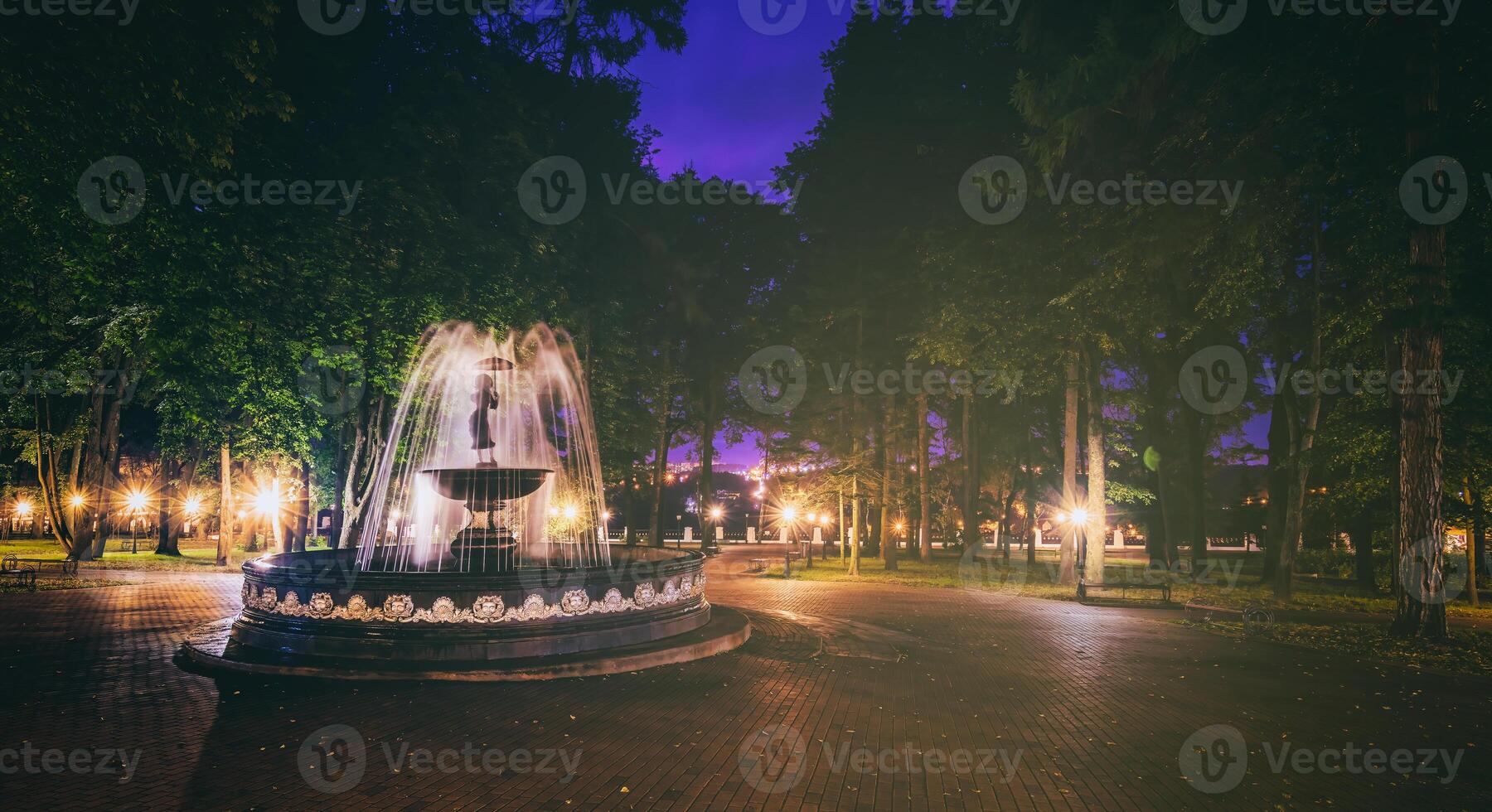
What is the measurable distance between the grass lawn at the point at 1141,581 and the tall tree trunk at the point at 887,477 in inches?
40.3

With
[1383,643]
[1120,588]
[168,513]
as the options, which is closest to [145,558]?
[168,513]

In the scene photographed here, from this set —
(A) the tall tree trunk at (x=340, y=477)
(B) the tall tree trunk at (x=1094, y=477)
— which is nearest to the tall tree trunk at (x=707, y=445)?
(A) the tall tree trunk at (x=340, y=477)

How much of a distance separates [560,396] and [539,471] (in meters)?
22.6

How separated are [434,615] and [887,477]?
79.0 ft

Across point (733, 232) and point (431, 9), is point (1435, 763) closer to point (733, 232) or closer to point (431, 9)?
point (431, 9)

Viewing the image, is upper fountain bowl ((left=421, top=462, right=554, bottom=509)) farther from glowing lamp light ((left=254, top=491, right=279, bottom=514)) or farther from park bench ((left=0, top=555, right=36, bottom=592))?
glowing lamp light ((left=254, top=491, right=279, bottom=514))

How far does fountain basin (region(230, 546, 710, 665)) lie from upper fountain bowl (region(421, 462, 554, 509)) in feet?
7.33

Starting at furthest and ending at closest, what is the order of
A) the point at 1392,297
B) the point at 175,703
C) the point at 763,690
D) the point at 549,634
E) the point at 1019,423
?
1. the point at 1019,423
2. the point at 1392,297
3. the point at 549,634
4. the point at 763,690
5. the point at 175,703

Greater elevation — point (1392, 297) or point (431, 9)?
point (431, 9)

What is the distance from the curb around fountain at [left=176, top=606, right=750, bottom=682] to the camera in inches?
366

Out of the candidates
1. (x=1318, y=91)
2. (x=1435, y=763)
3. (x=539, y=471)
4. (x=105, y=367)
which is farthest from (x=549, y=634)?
(x=105, y=367)

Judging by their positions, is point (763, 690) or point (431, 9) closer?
point (763, 690)

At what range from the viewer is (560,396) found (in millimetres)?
34219

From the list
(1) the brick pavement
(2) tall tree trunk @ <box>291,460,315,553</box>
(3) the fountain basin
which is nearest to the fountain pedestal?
(3) the fountain basin
